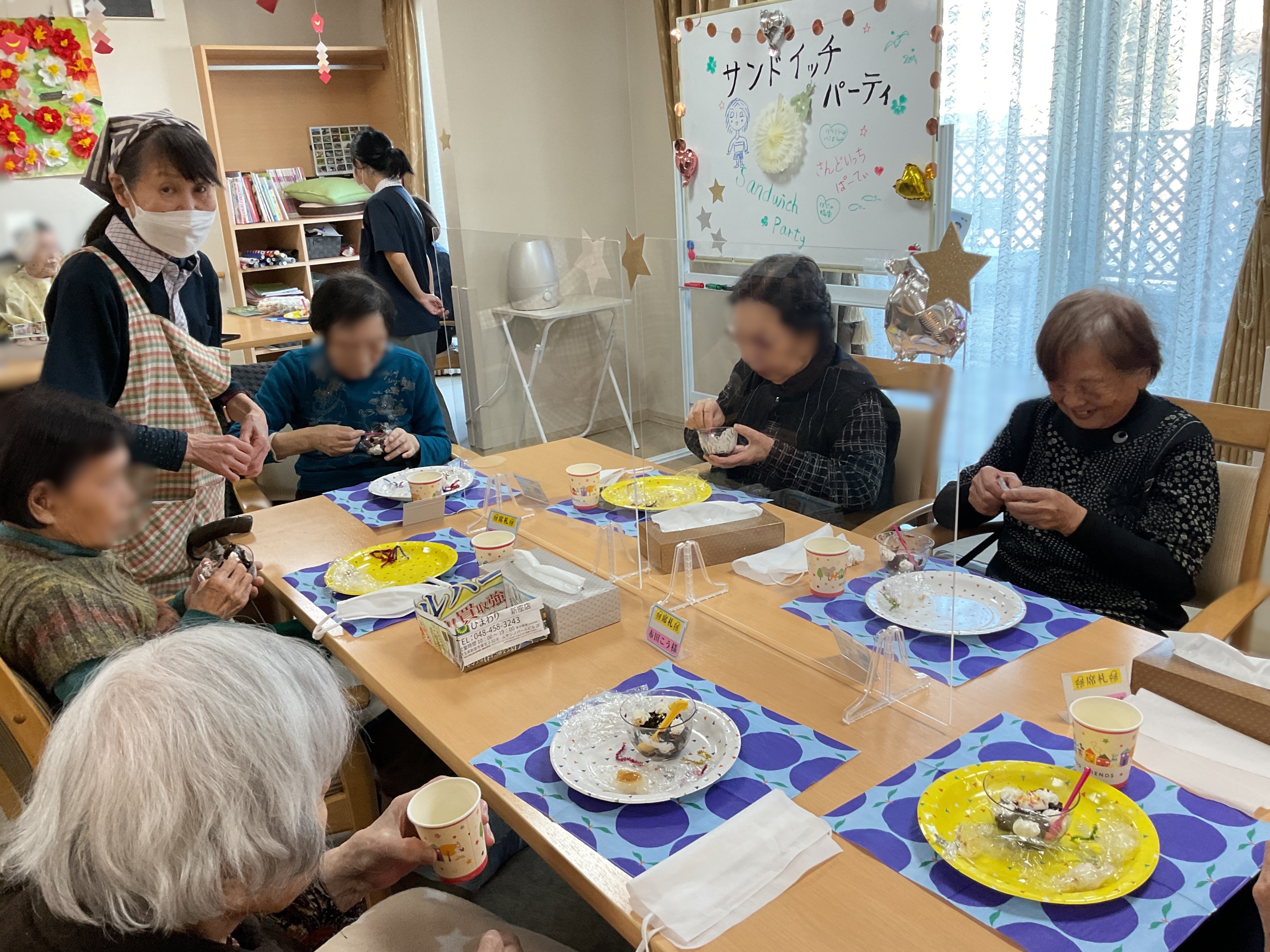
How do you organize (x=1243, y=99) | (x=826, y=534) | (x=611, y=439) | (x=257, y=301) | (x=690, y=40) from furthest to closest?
(x=257, y=301), (x=690, y=40), (x=1243, y=99), (x=611, y=439), (x=826, y=534)

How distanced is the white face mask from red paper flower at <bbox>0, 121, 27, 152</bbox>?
7.9 inches

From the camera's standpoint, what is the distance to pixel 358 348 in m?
2.30

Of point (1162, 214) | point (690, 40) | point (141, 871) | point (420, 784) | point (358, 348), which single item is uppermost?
point (690, 40)

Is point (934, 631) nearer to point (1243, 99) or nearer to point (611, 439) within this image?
point (611, 439)

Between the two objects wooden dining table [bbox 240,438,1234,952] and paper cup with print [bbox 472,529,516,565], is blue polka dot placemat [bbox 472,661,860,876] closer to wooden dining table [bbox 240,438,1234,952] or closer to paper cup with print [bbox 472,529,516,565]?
wooden dining table [bbox 240,438,1234,952]

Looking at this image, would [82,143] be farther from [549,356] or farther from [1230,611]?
[1230,611]

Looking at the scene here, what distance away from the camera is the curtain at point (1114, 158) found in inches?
101

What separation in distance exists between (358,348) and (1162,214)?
7.83ft

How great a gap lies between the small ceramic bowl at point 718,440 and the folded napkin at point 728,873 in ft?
2.33

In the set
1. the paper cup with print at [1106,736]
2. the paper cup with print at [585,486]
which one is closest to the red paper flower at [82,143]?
the paper cup with print at [585,486]

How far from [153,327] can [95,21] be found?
4.17 meters

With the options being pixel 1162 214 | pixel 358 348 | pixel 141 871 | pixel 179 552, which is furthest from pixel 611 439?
pixel 1162 214

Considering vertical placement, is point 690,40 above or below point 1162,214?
above

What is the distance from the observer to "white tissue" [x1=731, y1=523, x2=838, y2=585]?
1.56 metres
